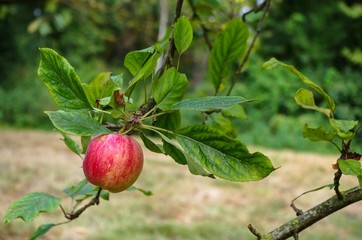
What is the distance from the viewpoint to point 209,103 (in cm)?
43

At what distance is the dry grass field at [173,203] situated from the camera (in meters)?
2.04

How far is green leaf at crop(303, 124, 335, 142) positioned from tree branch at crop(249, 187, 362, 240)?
7cm

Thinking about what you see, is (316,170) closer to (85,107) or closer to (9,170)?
(9,170)

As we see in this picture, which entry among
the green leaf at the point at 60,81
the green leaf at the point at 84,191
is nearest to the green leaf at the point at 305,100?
the green leaf at the point at 60,81

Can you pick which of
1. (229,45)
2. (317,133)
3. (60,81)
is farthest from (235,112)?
(60,81)

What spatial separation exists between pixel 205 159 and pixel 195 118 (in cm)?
652

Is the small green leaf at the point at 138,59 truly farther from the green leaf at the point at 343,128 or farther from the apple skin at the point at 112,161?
the green leaf at the point at 343,128

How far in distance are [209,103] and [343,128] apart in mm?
186

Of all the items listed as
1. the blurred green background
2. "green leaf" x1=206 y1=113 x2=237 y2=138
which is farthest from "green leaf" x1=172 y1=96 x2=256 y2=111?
the blurred green background

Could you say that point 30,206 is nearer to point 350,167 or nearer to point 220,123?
point 220,123

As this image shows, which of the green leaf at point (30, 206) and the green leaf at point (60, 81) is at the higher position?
the green leaf at point (60, 81)

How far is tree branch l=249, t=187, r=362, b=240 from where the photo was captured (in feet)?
1.66

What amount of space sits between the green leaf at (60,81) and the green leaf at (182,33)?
0.11m

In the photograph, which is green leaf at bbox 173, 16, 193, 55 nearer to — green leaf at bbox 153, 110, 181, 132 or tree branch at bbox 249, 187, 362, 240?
green leaf at bbox 153, 110, 181, 132
